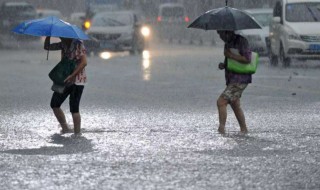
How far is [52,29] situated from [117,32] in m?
24.8

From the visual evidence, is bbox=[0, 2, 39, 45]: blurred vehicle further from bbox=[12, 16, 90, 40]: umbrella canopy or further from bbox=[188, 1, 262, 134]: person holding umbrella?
bbox=[188, 1, 262, 134]: person holding umbrella

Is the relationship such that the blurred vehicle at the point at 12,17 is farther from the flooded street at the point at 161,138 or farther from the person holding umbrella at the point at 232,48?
the person holding umbrella at the point at 232,48

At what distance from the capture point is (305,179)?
368 inches

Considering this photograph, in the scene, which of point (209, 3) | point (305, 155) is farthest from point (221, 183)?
point (209, 3)

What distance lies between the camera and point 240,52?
42.6 feet

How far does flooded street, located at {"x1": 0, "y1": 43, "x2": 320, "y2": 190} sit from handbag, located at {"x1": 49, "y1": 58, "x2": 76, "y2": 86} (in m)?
0.64

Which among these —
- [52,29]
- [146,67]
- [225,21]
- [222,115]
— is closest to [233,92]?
[222,115]

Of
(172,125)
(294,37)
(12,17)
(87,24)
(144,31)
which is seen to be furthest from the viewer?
(12,17)

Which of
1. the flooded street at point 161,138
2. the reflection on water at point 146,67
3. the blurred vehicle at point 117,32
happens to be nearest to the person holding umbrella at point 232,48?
the flooded street at point 161,138

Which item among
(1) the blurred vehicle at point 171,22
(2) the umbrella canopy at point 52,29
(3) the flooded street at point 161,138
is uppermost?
(2) the umbrella canopy at point 52,29

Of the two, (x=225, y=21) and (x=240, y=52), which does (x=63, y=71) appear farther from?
(x=240, y=52)

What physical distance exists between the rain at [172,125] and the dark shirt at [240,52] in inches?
16.6

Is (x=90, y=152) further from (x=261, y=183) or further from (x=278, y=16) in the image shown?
(x=278, y=16)

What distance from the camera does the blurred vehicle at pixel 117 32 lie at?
37.6 m
